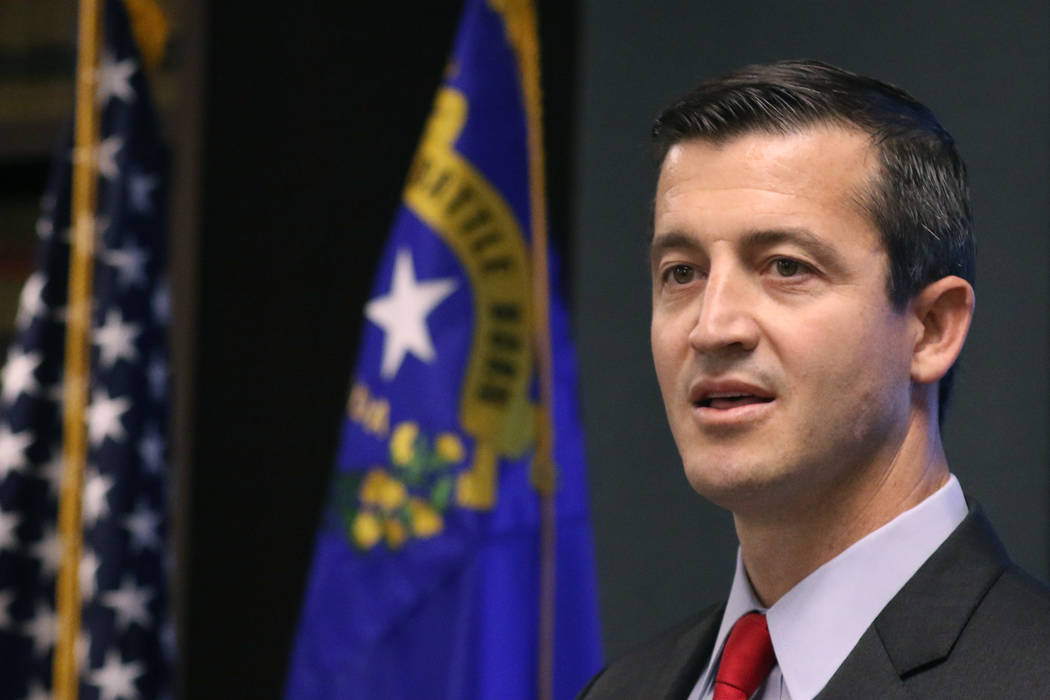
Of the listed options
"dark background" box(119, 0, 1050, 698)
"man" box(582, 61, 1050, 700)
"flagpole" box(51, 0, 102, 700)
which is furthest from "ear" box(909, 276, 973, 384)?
"flagpole" box(51, 0, 102, 700)

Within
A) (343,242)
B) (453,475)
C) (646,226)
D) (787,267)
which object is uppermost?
(343,242)

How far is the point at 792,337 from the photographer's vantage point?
45.9 inches

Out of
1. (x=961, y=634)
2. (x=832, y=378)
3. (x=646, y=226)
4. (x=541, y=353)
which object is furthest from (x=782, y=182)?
(x=541, y=353)

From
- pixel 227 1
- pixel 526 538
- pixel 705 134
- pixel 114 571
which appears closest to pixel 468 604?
pixel 526 538

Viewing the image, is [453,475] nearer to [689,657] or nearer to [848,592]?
[689,657]

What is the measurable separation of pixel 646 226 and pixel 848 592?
68 centimetres

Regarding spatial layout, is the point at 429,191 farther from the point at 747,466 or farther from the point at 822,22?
the point at 747,466

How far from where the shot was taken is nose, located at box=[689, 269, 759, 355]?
118cm

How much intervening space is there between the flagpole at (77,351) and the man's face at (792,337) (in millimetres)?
1696

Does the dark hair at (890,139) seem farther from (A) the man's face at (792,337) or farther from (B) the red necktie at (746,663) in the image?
(B) the red necktie at (746,663)

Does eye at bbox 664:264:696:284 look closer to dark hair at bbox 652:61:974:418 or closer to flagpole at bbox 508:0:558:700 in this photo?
dark hair at bbox 652:61:974:418

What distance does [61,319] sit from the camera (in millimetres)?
2764

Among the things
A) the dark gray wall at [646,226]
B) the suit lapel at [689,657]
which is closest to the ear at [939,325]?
the suit lapel at [689,657]

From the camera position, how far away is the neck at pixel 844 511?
3.95ft
